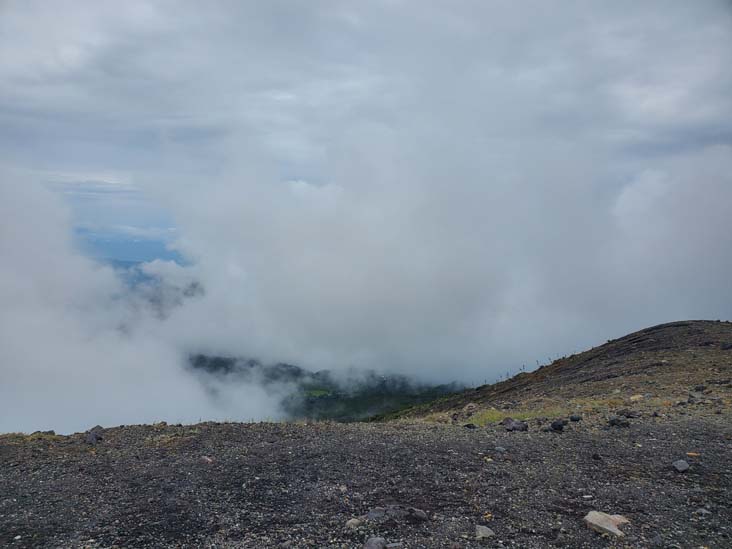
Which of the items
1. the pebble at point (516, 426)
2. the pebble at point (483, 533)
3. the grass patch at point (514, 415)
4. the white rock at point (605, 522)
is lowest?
the white rock at point (605, 522)

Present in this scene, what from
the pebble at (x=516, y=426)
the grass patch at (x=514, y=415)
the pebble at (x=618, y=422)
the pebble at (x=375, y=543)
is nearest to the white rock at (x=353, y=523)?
the pebble at (x=375, y=543)

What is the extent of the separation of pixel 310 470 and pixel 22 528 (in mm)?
4990

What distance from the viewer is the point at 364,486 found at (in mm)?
9945

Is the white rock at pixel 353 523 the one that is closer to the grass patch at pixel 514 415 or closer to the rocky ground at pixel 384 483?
the rocky ground at pixel 384 483

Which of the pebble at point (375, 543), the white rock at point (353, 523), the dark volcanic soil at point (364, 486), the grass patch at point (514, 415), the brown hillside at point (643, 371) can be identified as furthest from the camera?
the brown hillside at point (643, 371)

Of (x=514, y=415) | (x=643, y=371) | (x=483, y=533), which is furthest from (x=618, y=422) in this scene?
(x=643, y=371)

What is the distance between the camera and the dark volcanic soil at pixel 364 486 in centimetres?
802

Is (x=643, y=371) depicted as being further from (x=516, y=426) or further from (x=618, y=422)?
(x=516, y=426)

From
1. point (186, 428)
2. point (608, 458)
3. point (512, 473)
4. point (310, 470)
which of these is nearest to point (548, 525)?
point (512, 473)

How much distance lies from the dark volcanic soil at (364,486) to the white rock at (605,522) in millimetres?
132

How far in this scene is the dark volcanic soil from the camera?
8.02m

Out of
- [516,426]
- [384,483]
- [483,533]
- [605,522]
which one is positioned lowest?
[605,522]

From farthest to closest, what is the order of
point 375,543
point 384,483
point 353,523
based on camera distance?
1. point 384,483
2. point 353,523
3. point 375,543

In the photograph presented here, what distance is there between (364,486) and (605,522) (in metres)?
4.15
